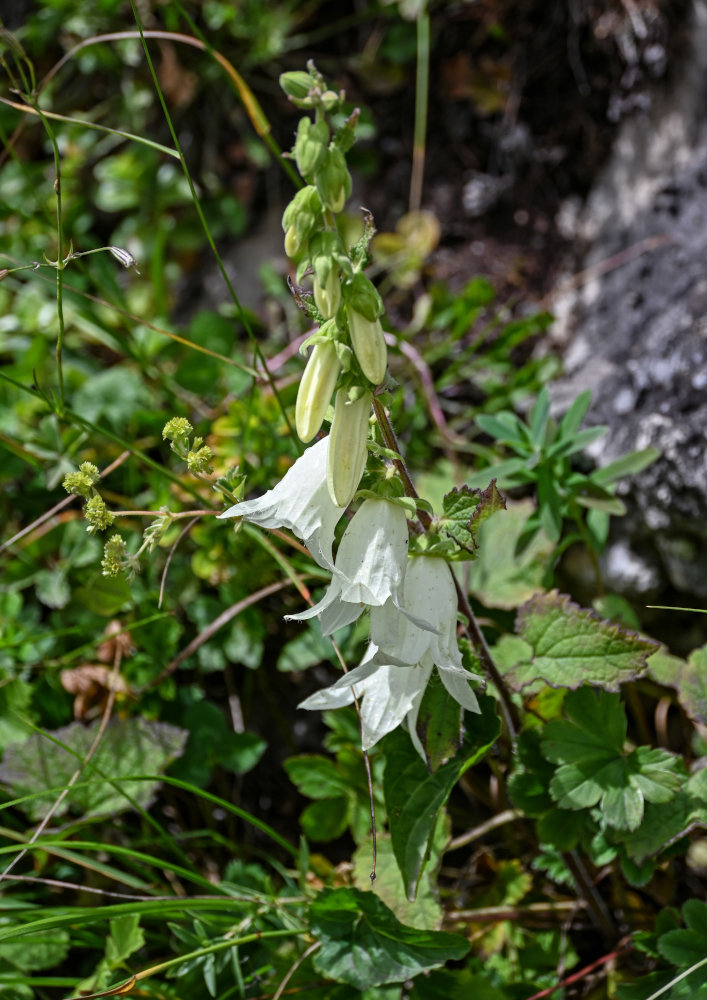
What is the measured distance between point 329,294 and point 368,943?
42.9 inches

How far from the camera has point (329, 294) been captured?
1.08m

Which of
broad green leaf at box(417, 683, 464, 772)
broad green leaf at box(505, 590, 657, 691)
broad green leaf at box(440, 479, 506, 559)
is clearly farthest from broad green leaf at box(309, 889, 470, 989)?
broad green leaf at box(440, 479, 506, 559)

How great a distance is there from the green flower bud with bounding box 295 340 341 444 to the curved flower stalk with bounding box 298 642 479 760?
35cm

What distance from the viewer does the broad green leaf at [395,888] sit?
141 cm

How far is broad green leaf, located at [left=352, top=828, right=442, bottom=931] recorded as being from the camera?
1413 mm

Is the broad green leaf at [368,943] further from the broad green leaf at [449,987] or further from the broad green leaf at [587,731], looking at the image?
the broad green leaf at [587,731]

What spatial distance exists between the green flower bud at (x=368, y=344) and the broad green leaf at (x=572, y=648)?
1.91 ft

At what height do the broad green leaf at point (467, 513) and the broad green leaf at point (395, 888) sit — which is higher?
the broad green leaf at point (467, 513)

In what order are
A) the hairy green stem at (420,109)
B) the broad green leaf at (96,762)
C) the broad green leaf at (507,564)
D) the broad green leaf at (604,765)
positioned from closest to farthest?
the broad green leaf at (604,765) < the broad green leaf at (96,762) < the broad green leaf at (507,564) < the hairy green stem at (420,109)

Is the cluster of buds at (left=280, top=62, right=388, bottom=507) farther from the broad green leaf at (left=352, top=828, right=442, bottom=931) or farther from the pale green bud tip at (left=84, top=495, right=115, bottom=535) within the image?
the broad green leaf at (left=352, top=828, right=442, bottom=931)

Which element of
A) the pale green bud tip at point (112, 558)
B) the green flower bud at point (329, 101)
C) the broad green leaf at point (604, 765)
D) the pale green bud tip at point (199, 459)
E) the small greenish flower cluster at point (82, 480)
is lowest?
the broad green leaf at point (604, 765)

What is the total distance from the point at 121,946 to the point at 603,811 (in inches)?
35.3

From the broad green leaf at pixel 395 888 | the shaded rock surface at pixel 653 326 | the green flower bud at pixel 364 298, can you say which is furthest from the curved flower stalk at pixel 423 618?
the shaded rock surface at pixel 653 326

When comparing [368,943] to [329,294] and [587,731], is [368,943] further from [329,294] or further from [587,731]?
[329,294]
